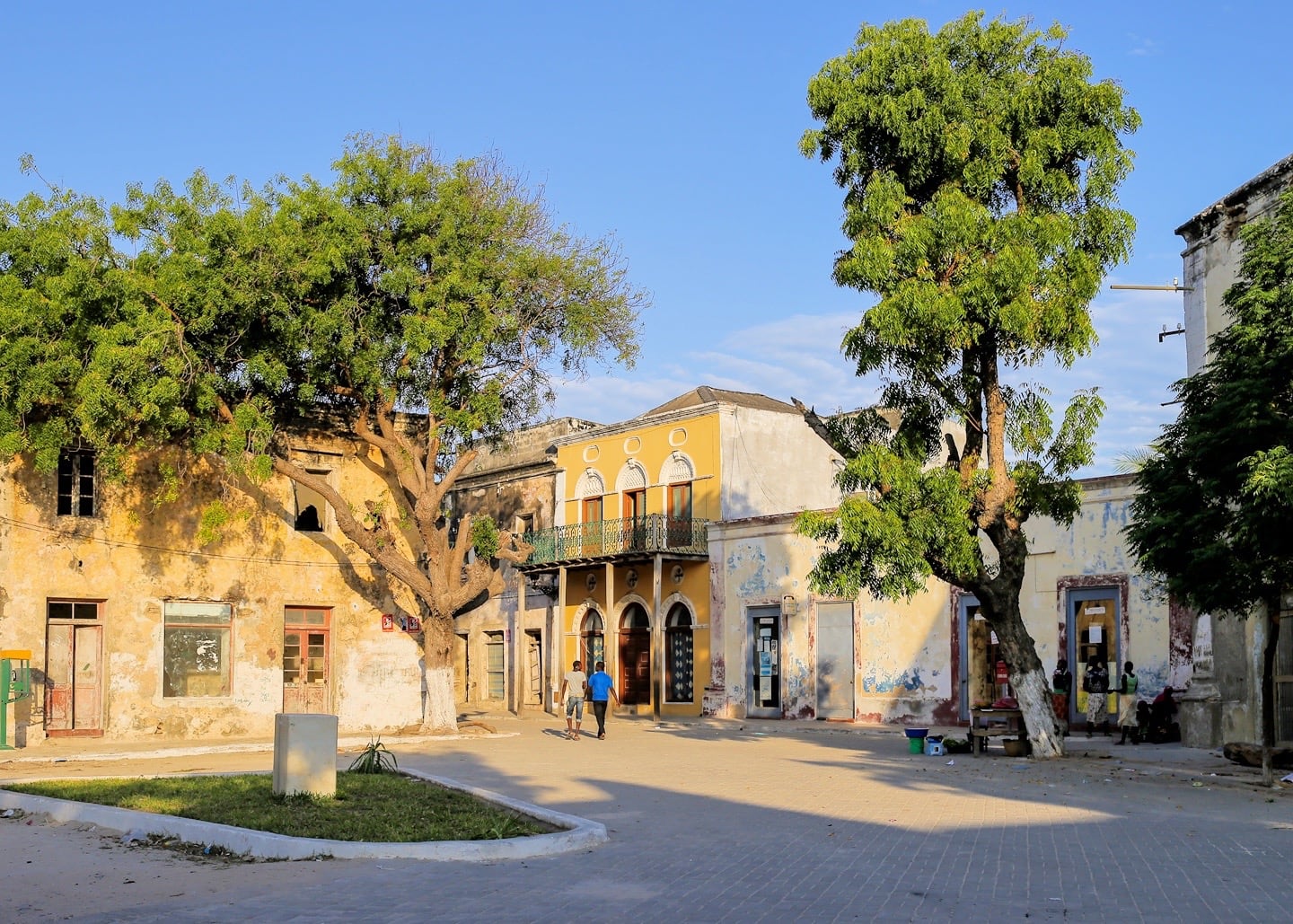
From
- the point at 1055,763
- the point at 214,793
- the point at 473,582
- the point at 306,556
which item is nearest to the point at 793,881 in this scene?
the point at 214,793

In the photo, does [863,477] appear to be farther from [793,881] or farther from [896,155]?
[793,881]

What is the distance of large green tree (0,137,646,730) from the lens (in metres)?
23.2

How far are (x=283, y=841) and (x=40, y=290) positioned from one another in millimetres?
16530

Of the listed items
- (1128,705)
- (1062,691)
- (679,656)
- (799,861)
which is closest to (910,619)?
(1062,691)

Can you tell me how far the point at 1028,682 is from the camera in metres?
19.3

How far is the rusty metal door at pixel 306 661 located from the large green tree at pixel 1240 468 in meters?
18.0

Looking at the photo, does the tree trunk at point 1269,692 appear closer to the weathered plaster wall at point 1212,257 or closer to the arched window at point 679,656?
the weathered plaster wall at point 1212,257

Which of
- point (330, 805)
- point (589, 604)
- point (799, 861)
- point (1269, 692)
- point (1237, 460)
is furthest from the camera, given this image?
point (589, 604)

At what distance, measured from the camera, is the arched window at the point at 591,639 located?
38.7 metres

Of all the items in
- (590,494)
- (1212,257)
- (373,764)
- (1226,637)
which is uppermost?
(1212,257)

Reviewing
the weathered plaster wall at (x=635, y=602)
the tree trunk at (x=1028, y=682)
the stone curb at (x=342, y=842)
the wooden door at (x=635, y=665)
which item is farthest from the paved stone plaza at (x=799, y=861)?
the wooden door at (x=635, y=665)

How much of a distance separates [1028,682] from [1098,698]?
6233mm

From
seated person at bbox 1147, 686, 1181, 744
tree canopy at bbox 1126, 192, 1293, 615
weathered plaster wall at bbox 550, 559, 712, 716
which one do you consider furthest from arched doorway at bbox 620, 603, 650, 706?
tree canopy at bbox 1126, 192, 1293, 615

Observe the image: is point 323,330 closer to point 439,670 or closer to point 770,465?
point 439,670
